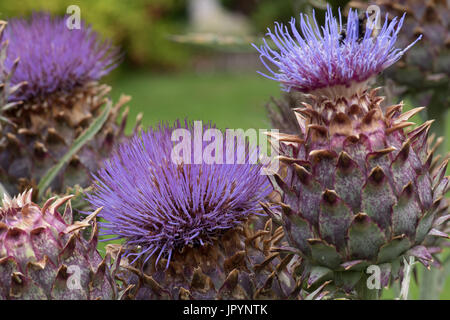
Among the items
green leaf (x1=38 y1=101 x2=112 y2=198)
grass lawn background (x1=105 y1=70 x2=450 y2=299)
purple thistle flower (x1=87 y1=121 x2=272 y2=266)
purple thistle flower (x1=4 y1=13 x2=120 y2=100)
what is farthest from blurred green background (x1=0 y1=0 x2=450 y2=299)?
purple thistle flower (x1=87 y1=121 x2=272 y2=266)

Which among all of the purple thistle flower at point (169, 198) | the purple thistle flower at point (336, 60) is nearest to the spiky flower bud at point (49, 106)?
the purple thistle flower at point (169, 198)

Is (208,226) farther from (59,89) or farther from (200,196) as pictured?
(59,89)

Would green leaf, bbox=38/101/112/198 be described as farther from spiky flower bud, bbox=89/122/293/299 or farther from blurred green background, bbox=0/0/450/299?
blurred green background, bbox=0/0/450/299

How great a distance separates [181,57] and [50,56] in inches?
250

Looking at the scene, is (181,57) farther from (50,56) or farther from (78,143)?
(78,143)

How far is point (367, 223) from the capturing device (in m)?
0.77

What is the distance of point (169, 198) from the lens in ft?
2.74

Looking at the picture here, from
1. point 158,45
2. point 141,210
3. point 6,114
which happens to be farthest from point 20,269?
point 158,45

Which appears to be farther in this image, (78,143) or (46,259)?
(78,143)

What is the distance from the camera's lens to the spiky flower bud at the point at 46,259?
76cm

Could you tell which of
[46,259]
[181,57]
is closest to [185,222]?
[46,259]

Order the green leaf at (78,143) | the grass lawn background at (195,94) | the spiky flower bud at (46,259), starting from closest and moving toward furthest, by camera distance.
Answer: the spiky flower bud at (46,259) → the green leaf at (78,143) → the grass lawn background at (195,94)

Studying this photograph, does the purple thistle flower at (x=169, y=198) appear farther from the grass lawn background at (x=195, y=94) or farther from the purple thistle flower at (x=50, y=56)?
the grass lawn background at (x=195, y=94)
